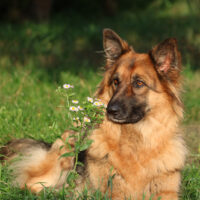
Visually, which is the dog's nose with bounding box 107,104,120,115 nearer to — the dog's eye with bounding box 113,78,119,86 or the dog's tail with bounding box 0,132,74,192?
the dog's eye with bounding box 113,78,119,86

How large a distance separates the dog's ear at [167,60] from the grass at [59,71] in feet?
3.70

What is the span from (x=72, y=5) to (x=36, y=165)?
1263 cm

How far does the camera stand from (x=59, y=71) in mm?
7512

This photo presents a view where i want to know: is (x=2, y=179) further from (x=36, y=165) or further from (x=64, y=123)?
(x=64, y=123)

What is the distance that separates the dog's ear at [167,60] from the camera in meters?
3.46

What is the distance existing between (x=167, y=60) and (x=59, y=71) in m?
4.27

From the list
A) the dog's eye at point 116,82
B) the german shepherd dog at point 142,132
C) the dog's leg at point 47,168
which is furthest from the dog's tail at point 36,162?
the dog's eye at point 116,82

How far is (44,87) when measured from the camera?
21.6 ft

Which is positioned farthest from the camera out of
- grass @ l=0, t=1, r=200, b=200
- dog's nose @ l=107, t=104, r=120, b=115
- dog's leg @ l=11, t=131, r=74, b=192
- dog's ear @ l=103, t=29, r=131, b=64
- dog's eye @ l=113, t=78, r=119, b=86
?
grass @ l=0, t=1, r=200, b=200

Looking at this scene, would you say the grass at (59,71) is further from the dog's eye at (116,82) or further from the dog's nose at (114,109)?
the dog's eye at (116,82)

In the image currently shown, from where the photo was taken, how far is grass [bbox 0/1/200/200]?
15.6 ft

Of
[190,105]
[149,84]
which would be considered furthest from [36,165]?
[190,105]

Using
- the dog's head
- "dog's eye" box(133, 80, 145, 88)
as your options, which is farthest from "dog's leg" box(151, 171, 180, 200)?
"dog's eye" box(133, 80, 145, 88)

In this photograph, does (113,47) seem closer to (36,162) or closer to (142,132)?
(142,132)
